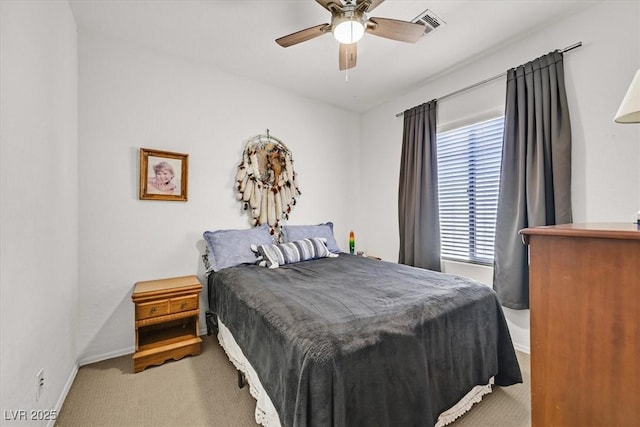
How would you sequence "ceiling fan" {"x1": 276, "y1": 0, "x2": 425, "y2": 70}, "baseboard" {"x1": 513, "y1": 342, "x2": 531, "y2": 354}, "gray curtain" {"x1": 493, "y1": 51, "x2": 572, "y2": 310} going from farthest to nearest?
"baseboard" {"x1": 513, "y1": 342, "x2": 531, "y2": 354}, "gray curtain" {"x1": 493, "y1": 51, "x2": 572, "y2": 310}, "ceiling fan" {"x1": 276, "y1": 0, "x2": 425, "y2": 70}

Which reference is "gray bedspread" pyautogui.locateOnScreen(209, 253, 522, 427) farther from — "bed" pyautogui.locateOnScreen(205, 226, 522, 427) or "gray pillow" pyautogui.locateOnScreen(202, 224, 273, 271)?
"gray pillow" pyautogui.locateOnScreen(202, 224, 273, 271)

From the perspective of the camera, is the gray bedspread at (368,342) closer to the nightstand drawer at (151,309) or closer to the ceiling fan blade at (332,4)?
the nightstand drawer at (151,309)

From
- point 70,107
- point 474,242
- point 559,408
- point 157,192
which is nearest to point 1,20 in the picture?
point 70,107

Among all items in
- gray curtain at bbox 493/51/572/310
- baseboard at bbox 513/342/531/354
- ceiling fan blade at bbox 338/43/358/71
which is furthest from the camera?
baseboard at bbox 513/342/531/354

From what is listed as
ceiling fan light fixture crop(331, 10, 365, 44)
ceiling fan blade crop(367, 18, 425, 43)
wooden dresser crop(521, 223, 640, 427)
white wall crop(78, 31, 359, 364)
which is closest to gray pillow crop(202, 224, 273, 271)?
white wall crop(78, 31, 359, 364)

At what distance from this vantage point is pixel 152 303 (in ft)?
6.93

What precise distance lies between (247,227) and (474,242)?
2.53 m

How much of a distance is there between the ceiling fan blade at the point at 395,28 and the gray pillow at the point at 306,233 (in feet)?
6.83

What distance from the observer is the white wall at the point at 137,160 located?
227 centimetres

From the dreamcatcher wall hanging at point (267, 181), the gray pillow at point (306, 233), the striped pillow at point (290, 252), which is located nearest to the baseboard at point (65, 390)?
the striped pillow at point (290, 252)

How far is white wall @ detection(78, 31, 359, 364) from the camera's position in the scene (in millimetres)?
2268

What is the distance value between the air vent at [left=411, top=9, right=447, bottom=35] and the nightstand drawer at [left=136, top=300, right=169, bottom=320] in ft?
10.2

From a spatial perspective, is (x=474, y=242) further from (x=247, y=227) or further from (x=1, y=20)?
(x=1, y=20)

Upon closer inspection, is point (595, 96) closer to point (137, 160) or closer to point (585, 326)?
point (585, 326)
